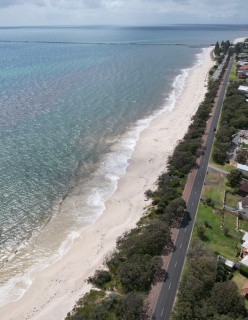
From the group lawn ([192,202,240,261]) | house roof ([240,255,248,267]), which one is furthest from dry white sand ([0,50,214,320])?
house roof ([240,255,248,267])

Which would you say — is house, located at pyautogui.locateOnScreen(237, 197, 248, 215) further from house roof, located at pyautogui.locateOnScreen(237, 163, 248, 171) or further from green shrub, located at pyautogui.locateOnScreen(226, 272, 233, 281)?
green shrub, located at pyautogui.locateOnScreen(226, 272, 233, 281)

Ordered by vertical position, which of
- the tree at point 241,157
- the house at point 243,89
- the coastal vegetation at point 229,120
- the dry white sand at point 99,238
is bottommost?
the dry white sand at point 99,238

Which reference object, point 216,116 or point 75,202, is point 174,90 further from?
point 75,202

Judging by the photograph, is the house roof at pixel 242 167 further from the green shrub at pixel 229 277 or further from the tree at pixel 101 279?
the tree at pixel 101 279

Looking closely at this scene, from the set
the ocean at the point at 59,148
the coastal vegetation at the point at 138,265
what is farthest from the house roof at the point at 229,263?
the ocean at the point at 59,148

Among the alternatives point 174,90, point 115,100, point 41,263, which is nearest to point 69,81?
point 115,100

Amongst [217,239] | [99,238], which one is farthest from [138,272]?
[217,239]

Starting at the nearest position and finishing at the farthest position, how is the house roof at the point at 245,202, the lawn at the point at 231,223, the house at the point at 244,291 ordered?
the house at the point at 244,291 → the lawn at the point at 231,223 → the house roof at the point at 245,202

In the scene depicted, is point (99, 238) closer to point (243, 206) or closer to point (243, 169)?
point (243, 206)

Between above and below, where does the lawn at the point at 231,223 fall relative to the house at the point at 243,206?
below
